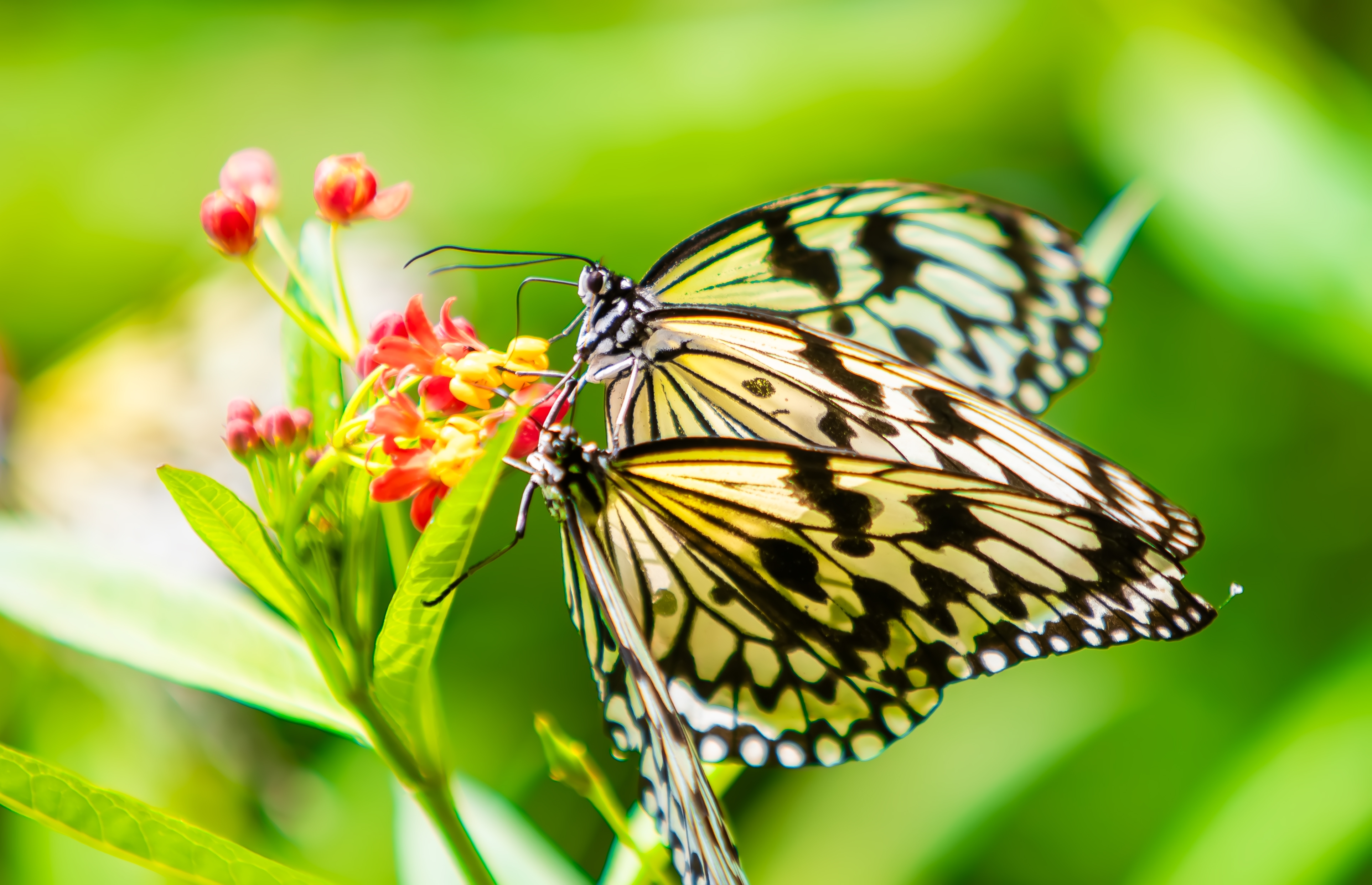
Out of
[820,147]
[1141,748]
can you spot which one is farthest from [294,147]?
[1141,748]

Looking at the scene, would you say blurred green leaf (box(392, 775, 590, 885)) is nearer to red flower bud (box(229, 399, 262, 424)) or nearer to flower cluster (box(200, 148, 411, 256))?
red flower bud (box(229, 399, 262, 424))

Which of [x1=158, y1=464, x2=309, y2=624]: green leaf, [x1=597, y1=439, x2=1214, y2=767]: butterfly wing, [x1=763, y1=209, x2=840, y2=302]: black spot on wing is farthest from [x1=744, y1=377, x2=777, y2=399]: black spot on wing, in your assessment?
[x1=158, y1=464, x2=309, y2=624]: green leaf

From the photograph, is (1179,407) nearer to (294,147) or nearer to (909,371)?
(909,371)

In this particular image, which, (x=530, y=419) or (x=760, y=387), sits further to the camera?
(x=760, y=387)

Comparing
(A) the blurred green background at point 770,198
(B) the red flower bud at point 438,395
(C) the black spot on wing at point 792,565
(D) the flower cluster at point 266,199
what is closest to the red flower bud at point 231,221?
(D) the flower cluster at point 266,199

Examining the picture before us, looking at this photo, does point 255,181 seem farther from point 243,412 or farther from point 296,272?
point 243,412

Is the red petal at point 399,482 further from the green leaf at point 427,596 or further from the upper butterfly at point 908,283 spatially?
the upper butterfly at point 908,283

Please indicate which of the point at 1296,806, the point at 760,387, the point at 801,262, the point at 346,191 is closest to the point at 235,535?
the point at 346,191

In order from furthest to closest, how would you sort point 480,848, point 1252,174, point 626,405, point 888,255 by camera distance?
point 1252,174, point 888,255, point 626,405, point 480,848
